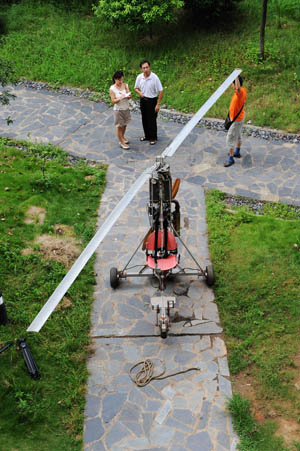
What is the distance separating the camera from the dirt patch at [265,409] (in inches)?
243

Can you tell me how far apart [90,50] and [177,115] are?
390 centimetres

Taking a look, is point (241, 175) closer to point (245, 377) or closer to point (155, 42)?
point (245, 377)

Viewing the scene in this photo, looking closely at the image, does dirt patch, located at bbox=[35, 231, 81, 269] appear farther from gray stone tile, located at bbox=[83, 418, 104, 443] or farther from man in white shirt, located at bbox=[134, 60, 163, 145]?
man in white shirt, located at bbox=[134, 60, 163, 145]

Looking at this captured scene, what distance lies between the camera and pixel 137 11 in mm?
13422

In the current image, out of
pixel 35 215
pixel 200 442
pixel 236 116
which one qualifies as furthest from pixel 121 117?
pixel 200 442

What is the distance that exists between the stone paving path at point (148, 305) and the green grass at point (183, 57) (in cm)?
124

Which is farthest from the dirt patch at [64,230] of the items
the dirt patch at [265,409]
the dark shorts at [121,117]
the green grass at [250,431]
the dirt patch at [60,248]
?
the green grass at [250,431]

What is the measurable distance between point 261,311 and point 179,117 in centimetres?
613

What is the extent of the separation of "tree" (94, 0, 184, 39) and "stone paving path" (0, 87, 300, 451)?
106 inches

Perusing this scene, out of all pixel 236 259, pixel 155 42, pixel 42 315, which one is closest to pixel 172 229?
pixel 236 259

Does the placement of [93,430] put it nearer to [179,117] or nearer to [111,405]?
[111,405]

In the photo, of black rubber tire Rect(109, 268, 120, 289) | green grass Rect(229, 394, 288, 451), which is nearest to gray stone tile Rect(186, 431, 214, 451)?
green grass Rect(229, 394, 288, 451)

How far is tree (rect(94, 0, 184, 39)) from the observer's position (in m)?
13.3

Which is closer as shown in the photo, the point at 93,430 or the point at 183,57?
the point at 93,430
